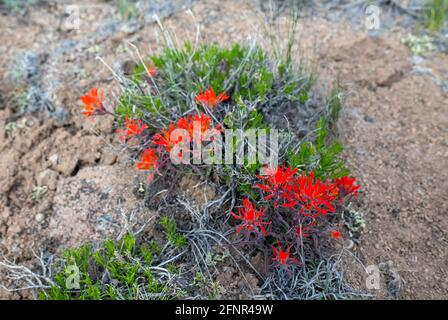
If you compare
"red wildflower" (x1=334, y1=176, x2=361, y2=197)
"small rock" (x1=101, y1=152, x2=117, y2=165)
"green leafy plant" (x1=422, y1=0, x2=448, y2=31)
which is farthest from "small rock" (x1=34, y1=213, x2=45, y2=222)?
"green leafy plant" (x1=422, y1=0, x2=448, y2=31)

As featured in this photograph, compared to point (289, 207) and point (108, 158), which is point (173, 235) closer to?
point (289, 207)

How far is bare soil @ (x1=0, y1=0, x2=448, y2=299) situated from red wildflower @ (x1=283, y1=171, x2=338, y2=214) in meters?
0.50

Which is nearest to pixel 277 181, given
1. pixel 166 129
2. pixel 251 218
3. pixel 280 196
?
pixel 280 196

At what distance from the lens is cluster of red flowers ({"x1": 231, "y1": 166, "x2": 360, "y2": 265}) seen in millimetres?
2145

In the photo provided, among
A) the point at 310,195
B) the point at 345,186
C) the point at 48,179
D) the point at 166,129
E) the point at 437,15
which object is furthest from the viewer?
the point at 437,15

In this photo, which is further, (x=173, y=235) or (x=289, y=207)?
(x=173, y=235)

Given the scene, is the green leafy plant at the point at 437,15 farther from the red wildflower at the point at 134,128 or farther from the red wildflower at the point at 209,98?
the red wildflower at the point at 134,128

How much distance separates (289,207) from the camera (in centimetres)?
223

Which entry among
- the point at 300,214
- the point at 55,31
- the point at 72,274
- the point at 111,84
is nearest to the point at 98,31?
the point at 55,31

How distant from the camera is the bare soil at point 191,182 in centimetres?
256

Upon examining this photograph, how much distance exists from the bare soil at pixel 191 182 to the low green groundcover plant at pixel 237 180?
173mm

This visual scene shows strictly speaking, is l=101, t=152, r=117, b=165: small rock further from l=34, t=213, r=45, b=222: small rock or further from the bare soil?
l=34, t=213, r=45, b=222: small rock

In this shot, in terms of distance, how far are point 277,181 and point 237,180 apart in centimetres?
36

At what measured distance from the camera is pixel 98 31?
12.4 ft
